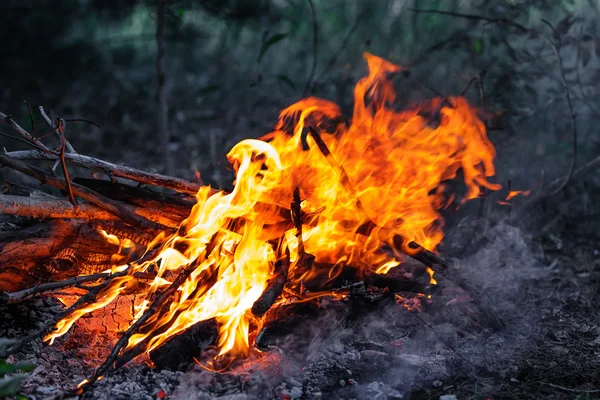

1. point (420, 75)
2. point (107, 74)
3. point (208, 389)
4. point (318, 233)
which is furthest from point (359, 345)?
point (107, 74)

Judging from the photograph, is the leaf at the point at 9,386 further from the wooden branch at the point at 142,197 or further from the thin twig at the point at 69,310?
the wooden branch at the point at 142,197

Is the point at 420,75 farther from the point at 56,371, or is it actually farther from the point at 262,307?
the point at 56,371

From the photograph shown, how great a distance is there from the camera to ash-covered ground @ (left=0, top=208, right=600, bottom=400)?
248 centimetres

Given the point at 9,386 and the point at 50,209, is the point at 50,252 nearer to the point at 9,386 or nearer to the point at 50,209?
the point at 50,209

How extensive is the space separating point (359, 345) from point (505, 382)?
0.69 meters

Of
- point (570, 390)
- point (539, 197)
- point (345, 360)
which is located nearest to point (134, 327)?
point (345, 360)

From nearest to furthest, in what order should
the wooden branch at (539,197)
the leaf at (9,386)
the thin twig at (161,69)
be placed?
the leaf at (9,386), the wooden branch at (539,197), the thin twig at (161,69)

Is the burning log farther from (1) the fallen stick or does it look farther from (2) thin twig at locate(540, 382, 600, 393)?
(2) thin twig at locate(540, 382, 600, 393)

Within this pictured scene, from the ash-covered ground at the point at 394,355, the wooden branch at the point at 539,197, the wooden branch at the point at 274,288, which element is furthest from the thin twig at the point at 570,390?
the wooden branch at the point at 539,197

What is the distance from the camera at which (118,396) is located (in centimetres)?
240

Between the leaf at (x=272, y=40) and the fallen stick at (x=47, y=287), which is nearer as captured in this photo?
the fallen stick at (x=47, y=287)

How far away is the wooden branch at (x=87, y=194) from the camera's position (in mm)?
2646

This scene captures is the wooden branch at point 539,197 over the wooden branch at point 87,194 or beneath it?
beneath

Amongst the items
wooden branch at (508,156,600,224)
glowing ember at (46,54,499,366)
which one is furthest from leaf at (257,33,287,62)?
wooden branch at (508,156,600,224)
